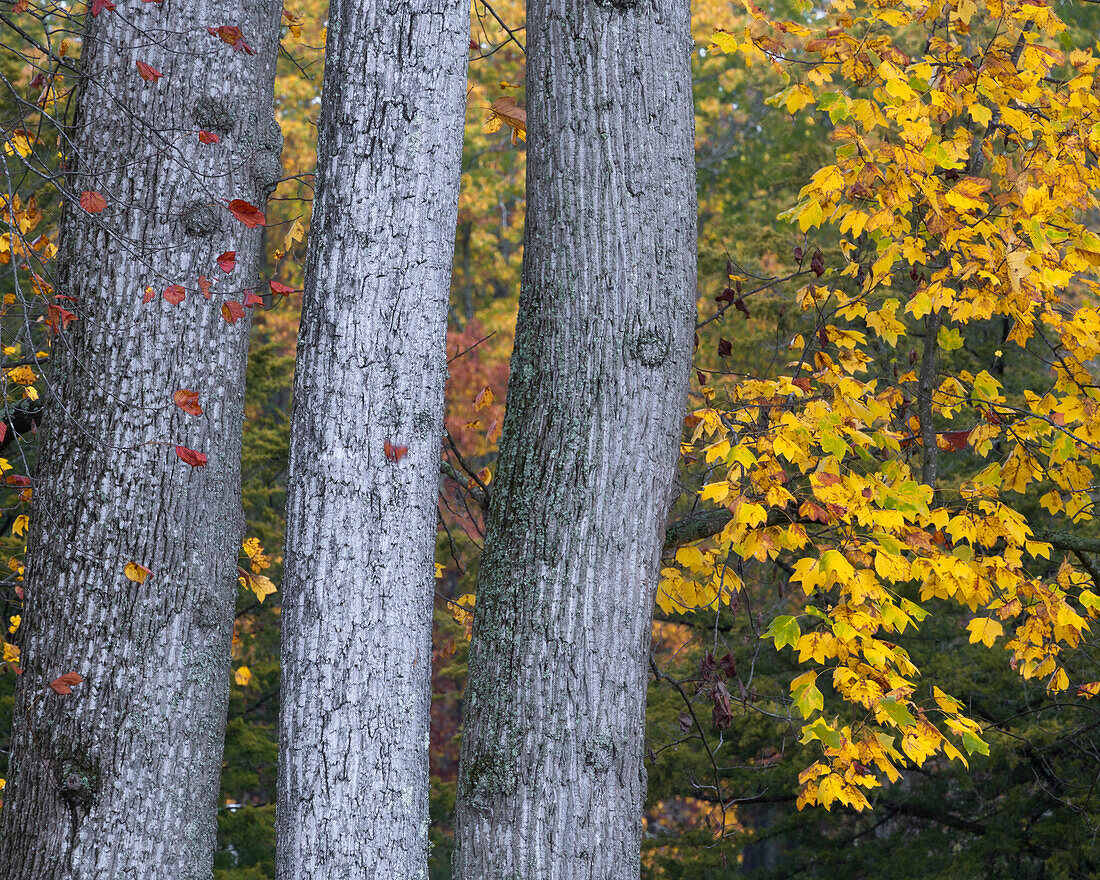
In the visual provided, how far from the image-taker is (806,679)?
11.9 ft

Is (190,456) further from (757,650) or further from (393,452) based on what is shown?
(757,650)

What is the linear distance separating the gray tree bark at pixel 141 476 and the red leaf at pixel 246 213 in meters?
0.08

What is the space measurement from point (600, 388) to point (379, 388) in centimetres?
51

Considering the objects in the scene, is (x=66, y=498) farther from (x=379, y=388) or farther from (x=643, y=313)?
(x=643, y=313)

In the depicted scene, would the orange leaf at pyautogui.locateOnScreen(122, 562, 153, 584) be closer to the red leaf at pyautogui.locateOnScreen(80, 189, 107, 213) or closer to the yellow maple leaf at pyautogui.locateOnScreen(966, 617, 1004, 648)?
the red leaf at pyautogui.locateOnScreen(80, 189, 107, 213)

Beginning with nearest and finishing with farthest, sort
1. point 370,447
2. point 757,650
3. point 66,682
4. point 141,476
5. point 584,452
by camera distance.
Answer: point 370,447, point 584,452, point 66,682, point 141,476, point 757,650

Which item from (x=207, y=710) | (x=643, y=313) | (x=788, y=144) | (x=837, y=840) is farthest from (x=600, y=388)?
(x=788, y=144)

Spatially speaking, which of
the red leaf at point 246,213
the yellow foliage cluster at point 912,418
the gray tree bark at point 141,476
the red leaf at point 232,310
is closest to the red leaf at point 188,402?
the gray tree bark at point 141,476

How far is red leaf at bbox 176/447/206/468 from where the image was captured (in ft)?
8.32

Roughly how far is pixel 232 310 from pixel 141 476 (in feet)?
1.73

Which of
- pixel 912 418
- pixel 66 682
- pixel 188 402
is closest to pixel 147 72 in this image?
pixel 188 402

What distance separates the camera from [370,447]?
79.4 inches

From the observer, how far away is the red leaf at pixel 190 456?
2536 millimetres

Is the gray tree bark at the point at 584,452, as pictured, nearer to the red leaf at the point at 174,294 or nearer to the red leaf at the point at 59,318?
the red leaf at the point at 174,294
